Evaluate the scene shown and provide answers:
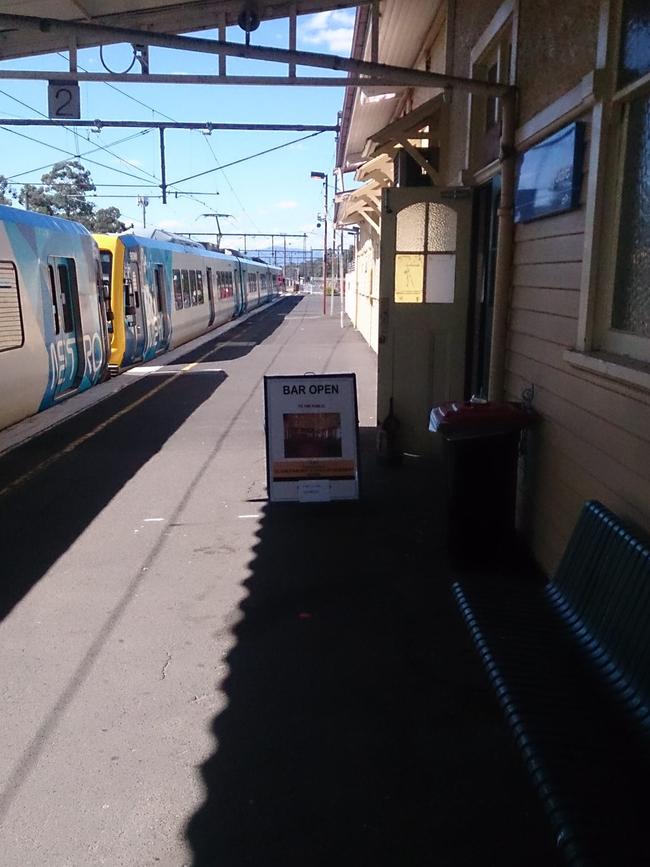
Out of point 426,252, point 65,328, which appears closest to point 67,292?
point 65,328

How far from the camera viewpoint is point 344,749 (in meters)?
3.11

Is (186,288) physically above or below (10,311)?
below

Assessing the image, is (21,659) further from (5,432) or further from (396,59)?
(396,59)

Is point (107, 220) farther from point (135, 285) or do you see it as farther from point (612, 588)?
point (612, 588)

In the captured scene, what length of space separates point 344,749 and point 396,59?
9.93 m

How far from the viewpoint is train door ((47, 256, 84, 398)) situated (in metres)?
10.2

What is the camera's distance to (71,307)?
35.8ft

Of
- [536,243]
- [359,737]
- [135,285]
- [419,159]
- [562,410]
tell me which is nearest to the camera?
[359,737]

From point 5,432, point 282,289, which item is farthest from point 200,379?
point 282,289

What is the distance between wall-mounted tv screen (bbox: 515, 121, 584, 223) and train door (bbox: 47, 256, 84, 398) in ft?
22.6

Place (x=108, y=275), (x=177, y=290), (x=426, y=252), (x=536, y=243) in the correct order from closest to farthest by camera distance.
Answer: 1. (x=536, y=243)
2. (x=426, y=252)
3. (x=108, y=275)
4. (x=177, y=290)

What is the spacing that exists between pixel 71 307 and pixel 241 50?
6.26 m

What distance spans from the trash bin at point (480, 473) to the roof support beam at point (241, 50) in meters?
2.41

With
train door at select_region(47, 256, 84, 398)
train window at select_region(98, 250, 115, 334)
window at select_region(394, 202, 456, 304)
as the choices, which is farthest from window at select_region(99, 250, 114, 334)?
window at select_region(394, 202, 456, 304)
